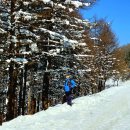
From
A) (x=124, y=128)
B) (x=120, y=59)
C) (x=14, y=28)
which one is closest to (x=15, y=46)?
(x=14, y=28)

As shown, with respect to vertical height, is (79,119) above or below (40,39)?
below

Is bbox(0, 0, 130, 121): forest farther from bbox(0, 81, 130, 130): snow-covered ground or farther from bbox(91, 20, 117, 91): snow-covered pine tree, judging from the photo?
bbox(91, 20, 117, 91): snow-covered pine tree

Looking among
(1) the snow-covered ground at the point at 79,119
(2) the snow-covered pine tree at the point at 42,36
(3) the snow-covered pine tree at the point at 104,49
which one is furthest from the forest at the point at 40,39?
(3) the snow-covered pine tree at the point at 104,49

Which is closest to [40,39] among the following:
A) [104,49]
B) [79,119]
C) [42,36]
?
[42,36]

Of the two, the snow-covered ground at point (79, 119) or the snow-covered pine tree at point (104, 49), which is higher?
the snow-covered pine tree at point (104, 49)

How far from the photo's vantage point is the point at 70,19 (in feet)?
86.8

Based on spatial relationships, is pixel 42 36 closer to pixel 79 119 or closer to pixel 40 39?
pixel 40 39

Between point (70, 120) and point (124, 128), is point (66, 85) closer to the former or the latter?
point (70, 120)

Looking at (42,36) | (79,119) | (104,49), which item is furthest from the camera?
(104,49)

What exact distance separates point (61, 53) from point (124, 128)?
14962mm

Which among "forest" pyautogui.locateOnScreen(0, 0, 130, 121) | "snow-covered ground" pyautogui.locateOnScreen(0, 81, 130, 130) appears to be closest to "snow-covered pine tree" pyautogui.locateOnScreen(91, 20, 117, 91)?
"forest" pyautogui.locateOnScreen(0, 0, 130, 121)

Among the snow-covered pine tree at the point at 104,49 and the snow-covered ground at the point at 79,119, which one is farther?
the snow-covered pine tree at the point at 104,49

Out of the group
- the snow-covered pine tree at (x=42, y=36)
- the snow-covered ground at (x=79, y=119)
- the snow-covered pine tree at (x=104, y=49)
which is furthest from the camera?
the snow-covered pine tree at (x=104, y=49)

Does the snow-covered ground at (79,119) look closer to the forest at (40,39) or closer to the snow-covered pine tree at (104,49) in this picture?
the forest at (40,39)
